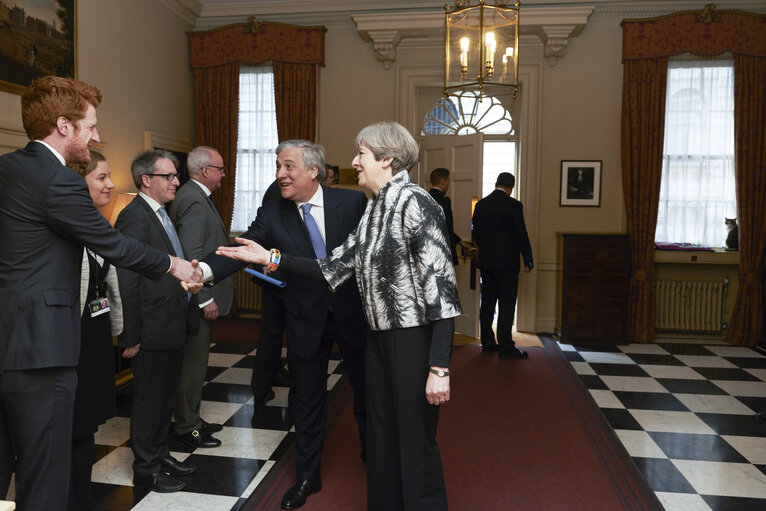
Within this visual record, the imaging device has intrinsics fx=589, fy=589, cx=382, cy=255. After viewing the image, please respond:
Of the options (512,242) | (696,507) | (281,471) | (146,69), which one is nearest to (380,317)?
(281,471)

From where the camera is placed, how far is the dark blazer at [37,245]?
6.10 ft

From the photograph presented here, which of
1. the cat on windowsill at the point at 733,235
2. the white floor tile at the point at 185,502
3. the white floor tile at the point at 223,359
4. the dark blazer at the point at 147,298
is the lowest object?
the white floor tile at the point at 185,502

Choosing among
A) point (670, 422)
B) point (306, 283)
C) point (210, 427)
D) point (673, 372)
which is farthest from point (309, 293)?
point (673, 372)

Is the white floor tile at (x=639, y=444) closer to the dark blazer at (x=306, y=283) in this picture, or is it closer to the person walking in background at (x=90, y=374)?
the dark blazer at (x=306, y=283)

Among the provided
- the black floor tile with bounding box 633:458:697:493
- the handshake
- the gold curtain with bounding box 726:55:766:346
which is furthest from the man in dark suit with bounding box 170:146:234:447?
the gold curtain with bounding box 726:55:766:346

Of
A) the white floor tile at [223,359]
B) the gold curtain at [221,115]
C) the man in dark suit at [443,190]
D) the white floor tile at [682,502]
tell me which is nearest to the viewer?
the white floor tile at [682,502]

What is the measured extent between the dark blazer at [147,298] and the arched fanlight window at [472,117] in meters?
4.63

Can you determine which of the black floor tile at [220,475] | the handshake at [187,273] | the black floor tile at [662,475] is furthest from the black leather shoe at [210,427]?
the black floor tile at [662,475]

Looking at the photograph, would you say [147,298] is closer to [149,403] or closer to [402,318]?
[149,403]

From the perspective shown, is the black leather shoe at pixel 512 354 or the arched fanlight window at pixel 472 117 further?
the arched fanlight window at pixel 472 117

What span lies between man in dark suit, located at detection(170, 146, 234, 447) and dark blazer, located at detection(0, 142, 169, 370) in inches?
51.6

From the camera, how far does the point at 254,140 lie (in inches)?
284

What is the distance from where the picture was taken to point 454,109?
6906mm

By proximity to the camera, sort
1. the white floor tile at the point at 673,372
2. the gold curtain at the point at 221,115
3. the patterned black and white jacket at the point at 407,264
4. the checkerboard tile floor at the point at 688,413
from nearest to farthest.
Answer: the patterned black and white jacket at the point at 407,264 → the checkerboard tile floor at the point at 688,413 → the white floor tile at the point at 673,372 → the gold curtain at the point at 221,115
